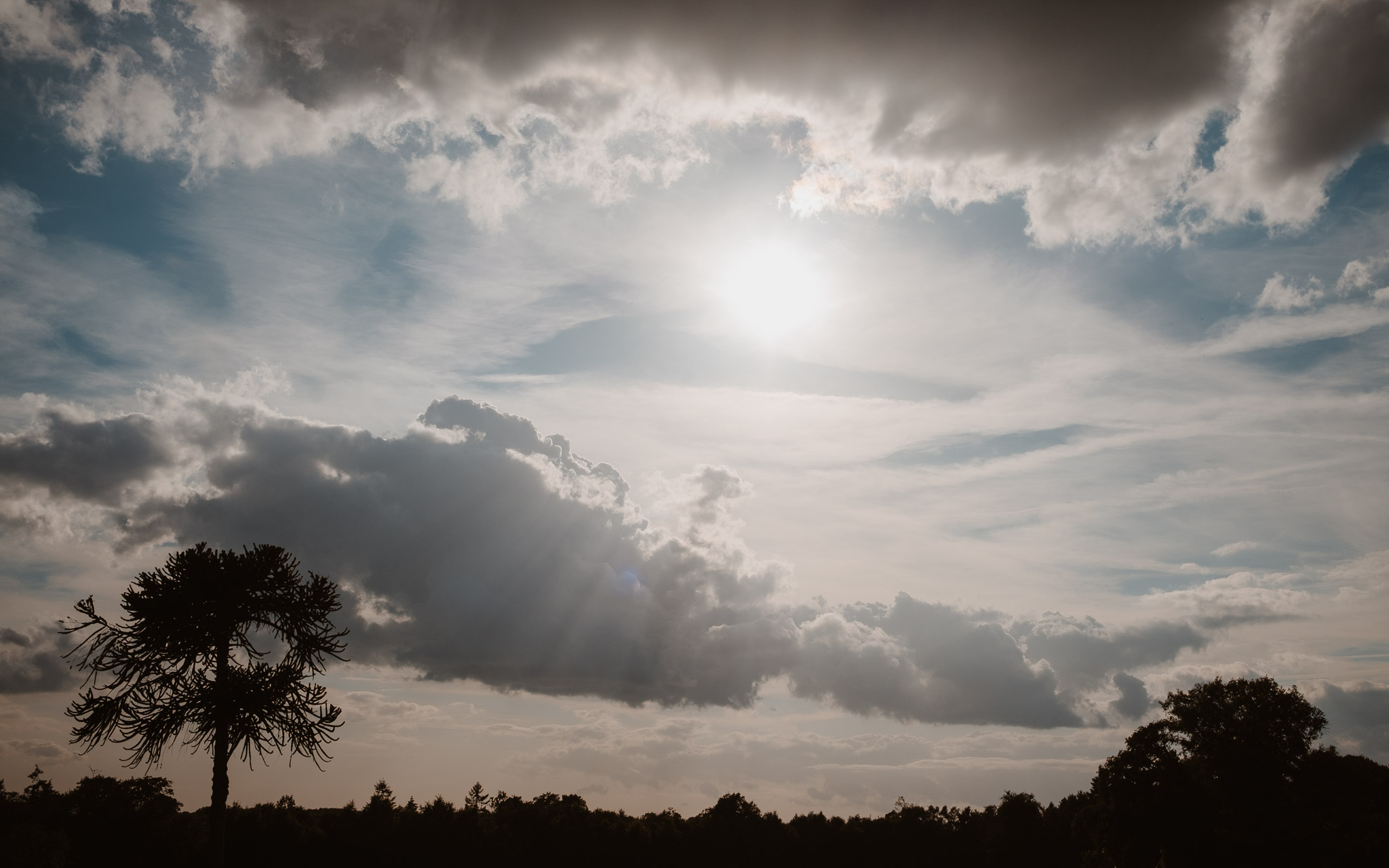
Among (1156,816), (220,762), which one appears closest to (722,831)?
(1156,816)

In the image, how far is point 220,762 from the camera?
24.9 m

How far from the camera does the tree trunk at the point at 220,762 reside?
23.6 m

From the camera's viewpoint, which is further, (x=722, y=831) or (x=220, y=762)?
(x=722, y=831)

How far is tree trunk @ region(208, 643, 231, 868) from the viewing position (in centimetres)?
2362

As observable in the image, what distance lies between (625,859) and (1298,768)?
213ft

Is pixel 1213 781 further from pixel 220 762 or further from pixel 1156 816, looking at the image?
pixel 220 762

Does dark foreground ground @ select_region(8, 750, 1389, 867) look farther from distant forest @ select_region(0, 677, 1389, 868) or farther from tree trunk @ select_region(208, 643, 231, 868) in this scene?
tree trunk @ select_region(208, 643, 231, 868)

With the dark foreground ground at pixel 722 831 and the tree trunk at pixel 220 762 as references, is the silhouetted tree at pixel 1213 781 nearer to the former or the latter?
the dark foreground ground at pixel 722 831

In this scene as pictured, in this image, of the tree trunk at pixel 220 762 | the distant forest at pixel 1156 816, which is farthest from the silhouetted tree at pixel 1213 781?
the tree trunk at pixel 220 762

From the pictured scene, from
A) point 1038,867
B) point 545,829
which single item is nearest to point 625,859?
point 545,829

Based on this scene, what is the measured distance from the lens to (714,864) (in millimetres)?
94438

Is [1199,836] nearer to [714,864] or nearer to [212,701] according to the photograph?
[714,864]

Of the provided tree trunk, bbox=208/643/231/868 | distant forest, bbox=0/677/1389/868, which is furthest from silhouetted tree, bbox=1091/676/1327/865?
tree trunk, bbox=208/643/231/868

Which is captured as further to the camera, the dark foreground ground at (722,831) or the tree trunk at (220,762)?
the dark foreground ground at (722,831)
